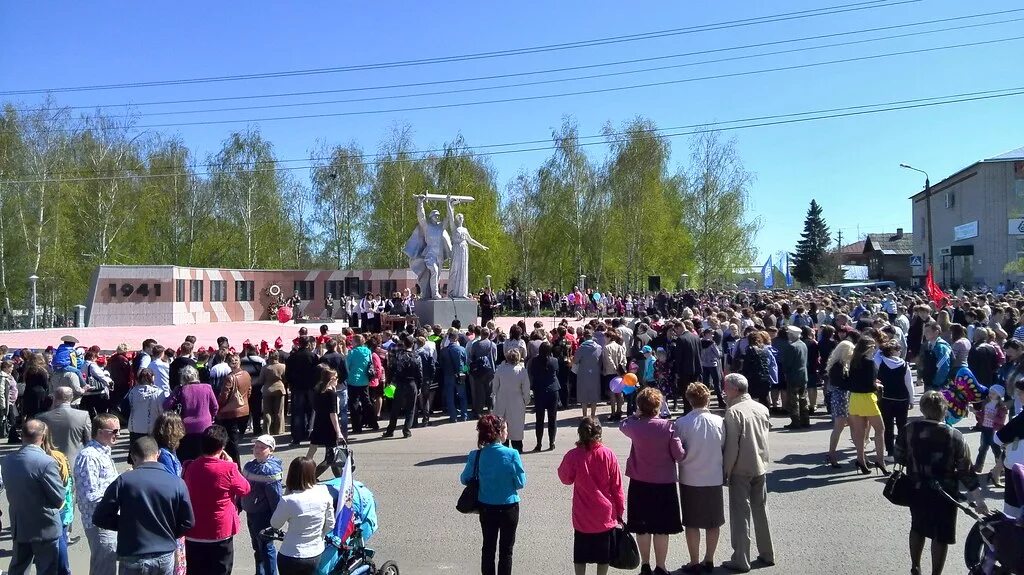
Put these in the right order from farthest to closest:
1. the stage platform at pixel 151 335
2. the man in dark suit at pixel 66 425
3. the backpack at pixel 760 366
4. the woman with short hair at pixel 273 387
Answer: the stage platform at pixel 151 335 → the woman with short hair at pixel 273 387 → the backpack at pixel 760 366 → the man in dark suit at pixel 66 425

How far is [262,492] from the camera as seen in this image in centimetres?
604

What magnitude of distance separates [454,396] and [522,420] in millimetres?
3379

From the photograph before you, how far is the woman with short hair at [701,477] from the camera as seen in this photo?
6.03 meters

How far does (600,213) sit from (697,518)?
155ft

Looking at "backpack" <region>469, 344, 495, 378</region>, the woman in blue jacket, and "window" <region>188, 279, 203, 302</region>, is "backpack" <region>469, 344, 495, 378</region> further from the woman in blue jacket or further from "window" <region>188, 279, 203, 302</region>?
"window" <region>188, 279, 203, 302</region>

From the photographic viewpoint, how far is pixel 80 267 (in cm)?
4356

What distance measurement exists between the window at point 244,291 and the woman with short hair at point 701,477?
118 ft

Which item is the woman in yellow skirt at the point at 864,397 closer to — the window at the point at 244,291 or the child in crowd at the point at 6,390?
the child in crowd at the point at 6,390

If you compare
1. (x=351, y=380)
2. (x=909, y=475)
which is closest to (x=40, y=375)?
(x=351, y=380)

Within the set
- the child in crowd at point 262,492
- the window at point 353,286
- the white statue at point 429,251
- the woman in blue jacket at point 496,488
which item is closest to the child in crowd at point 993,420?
the woman in blue jacket at point 496,488

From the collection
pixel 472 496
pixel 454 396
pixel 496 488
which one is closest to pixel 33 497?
pixel 472 496

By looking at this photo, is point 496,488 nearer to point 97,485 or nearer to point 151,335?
point 97,485

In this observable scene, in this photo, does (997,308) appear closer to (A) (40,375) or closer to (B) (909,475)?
(B) (909,475)

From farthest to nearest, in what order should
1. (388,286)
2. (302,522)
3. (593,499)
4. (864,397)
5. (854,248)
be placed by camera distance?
(854,248) → (388,286) → (864,397) → (593,499) → (302,522)
